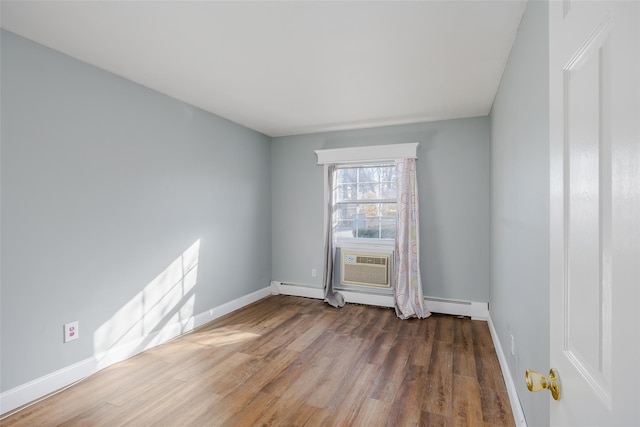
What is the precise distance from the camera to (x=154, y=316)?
9.62 feet

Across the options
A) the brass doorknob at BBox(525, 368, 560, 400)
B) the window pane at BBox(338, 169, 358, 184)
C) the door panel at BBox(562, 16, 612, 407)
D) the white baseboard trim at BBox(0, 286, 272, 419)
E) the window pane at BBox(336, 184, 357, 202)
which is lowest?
the white baseboard trim at BBox(0, 286, 272, 419)

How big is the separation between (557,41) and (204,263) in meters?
3.51

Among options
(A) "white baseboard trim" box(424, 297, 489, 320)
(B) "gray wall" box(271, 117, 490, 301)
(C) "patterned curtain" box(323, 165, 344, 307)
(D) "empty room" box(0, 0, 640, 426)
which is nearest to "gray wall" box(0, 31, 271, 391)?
(D) "empty room" box(0, 0, 640, 426)

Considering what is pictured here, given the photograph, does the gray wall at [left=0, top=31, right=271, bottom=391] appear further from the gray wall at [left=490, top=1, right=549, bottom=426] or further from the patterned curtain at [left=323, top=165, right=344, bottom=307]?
the gray wall at [left=490, top=1, right=549, bottom=426]

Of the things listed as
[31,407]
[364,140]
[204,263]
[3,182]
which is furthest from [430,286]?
[3,182]

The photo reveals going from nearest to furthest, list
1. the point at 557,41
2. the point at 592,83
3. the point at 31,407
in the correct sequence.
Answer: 1. the point at 592,83
2. the point at 557,41
3. the point at 31,407

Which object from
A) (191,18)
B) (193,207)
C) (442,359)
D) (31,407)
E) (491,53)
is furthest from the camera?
(193,207)

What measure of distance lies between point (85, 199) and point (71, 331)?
39.0 inches

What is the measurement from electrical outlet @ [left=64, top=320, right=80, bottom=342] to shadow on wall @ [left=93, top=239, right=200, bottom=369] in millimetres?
149

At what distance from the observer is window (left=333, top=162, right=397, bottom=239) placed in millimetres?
4215

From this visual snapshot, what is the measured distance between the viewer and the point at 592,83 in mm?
562

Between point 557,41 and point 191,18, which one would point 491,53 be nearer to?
point 557,41

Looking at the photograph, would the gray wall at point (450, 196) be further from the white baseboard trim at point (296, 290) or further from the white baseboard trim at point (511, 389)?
the white baseboard trim at point (511, 389)

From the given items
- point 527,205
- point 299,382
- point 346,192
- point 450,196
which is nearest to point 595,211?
point 527,205
